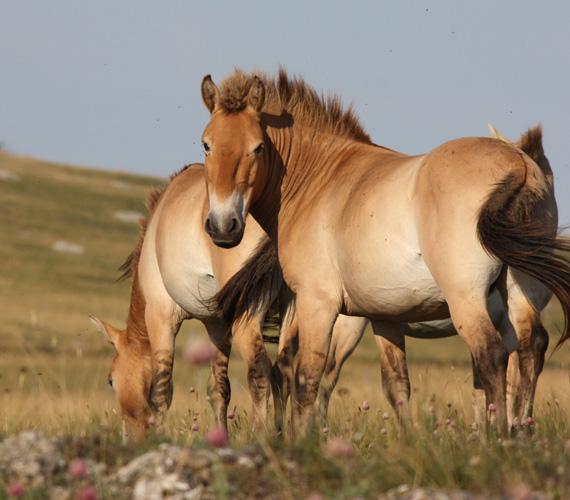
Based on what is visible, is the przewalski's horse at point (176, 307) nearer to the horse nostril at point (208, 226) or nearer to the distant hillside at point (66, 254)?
the horse nostril at point (208, 226)

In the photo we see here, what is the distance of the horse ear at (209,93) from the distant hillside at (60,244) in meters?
23.9

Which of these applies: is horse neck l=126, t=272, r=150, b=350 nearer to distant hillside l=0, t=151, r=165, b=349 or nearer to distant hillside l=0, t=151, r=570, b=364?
distant hillside l=0, t=151, r=570, b=364

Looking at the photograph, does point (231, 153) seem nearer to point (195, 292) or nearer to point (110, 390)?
point (195, 292)

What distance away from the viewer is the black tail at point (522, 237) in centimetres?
727

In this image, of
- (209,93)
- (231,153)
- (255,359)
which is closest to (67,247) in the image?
(255,359)

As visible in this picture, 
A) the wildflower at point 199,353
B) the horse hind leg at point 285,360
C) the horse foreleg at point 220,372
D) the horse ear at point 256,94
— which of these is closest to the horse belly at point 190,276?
the horse foreleg at point 220,372


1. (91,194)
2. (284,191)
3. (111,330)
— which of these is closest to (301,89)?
(284,191)

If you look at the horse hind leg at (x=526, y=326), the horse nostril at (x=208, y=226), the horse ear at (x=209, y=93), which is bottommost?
the horse hind leg at (x=526, y=326)

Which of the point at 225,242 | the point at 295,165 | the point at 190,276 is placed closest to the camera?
the point at 225,242

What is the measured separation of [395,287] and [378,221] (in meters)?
0.48

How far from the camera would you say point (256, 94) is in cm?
909

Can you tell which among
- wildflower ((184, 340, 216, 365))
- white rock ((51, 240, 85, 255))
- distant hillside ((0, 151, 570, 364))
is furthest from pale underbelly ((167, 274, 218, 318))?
white rock ((51, 240, 85, 255))

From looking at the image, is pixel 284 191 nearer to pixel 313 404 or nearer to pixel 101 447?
pixel 313 404

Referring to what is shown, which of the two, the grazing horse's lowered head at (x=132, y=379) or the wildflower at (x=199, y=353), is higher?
the wildflower at (x=199, y=353)
